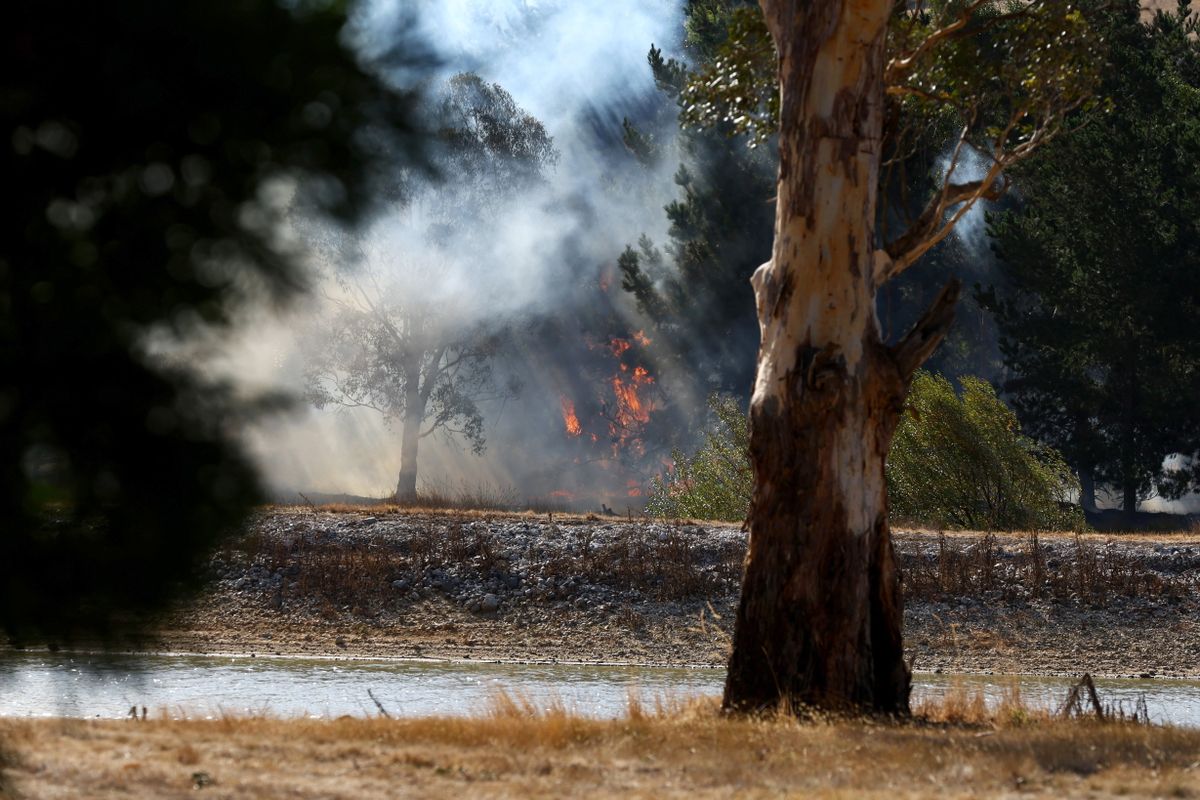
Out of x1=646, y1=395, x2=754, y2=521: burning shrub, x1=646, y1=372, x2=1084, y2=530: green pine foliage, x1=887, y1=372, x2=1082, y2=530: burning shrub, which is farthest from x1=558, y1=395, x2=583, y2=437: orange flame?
x1=887, y1=372, x2=1082, y2=530: burning shrub

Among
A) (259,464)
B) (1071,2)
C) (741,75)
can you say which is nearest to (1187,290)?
(1071,2)

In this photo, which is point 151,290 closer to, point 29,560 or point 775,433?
point 29,560

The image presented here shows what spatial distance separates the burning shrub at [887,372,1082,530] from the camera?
2497 cm

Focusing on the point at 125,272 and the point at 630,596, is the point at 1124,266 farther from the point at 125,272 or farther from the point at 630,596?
the point at 125,272

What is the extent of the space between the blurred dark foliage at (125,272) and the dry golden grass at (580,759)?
252 cm

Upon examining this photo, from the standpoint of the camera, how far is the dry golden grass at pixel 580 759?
225 inches

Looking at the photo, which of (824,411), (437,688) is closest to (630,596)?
(437,688)

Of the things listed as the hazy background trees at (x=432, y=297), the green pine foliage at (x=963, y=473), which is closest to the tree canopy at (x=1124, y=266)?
the green pine foliage at (x=963, y=473)

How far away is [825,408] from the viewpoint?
910cm

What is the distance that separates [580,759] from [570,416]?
1697 inches

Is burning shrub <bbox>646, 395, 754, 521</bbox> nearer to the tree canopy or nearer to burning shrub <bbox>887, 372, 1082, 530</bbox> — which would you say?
burning shrub <bbox>887, 372, 1082, 530</bbox>

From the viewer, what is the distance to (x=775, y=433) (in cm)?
924

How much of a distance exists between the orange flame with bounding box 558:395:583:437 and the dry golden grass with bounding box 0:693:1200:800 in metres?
41.5

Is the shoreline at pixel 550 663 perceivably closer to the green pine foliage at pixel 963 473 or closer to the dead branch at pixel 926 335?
the dead branch at pixel 926 335
